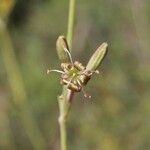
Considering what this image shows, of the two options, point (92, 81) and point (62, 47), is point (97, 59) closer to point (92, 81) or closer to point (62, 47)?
point (62, 47)

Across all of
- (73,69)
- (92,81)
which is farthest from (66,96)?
(92,81)

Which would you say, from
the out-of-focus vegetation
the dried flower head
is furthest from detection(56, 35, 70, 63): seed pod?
the out-of-focus vegetation

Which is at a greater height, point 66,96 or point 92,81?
point 92,81

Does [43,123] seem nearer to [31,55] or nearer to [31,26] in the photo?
[31,55]

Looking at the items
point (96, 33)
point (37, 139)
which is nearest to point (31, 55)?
point (96, 33)

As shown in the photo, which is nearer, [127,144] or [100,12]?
[127,144]

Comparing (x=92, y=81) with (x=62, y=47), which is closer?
(x=62, y=47)
